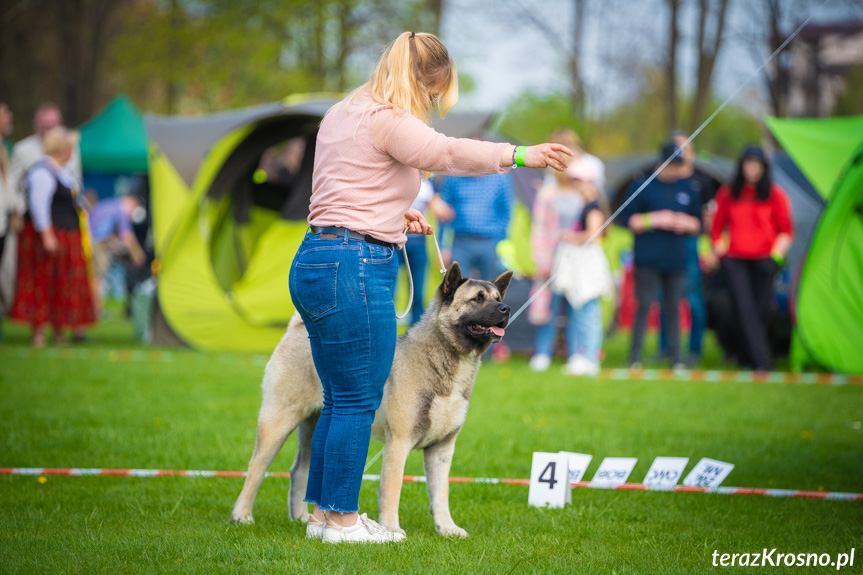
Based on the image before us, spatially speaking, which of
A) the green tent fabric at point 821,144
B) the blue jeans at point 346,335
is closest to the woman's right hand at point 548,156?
the blue jeans at point 346,335

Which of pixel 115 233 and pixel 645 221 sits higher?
pixel 645 221

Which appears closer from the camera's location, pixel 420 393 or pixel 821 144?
pixel 420 393

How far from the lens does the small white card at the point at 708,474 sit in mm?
4660

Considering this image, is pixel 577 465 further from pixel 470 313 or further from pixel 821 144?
pixel 821 144

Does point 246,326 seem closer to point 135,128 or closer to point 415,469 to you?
point 415,469

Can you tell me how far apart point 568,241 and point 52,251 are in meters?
5.74

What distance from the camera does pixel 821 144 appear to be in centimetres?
1013

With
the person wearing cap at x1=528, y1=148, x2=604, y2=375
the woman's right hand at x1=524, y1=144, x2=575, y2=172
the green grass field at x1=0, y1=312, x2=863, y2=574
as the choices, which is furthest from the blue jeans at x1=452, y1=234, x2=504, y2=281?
the woman's right hand at x1=524, y1=144, x2=575, y2=172

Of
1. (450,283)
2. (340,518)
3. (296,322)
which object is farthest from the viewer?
(296,322)

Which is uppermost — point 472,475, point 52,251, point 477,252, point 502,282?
point 502,282

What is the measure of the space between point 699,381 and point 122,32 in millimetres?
20700

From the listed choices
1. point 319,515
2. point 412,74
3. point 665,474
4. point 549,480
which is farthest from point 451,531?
point 412,74

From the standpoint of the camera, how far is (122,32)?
24297 mm

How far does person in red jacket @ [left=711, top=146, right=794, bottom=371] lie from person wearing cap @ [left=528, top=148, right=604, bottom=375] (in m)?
1.56
